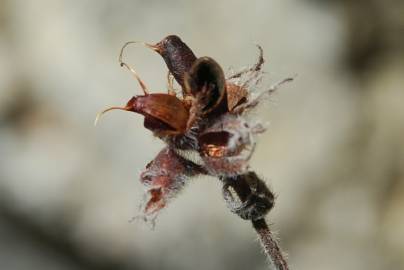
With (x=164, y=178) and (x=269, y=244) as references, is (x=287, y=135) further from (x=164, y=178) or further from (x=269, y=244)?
(x=164, y=178)

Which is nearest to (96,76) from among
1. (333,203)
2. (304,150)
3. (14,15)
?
(14,15)

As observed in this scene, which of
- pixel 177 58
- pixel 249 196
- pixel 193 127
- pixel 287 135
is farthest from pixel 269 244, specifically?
pixel 287 135

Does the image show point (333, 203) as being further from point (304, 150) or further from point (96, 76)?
point (96, 76)

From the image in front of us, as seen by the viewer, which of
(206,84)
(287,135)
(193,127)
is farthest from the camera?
(287,135)

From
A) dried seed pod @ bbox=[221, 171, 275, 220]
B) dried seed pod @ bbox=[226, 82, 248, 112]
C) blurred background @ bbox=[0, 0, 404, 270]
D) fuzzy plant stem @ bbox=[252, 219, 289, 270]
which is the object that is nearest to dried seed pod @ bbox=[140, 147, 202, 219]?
dried seed pod @ bbox=[221, 171, 275, 220]

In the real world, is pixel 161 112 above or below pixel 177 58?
below

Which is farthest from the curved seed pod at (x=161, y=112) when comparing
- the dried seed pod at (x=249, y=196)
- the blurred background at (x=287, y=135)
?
the blurred background at (x=287, y=135)

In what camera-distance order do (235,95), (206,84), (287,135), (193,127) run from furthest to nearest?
(287,135)
(235,95)
(193,127)
(206,84)

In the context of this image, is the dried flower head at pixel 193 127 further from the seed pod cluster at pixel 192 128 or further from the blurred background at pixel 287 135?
the blurred background at pixel 287 135

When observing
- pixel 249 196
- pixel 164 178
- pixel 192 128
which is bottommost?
pixel 249 196
